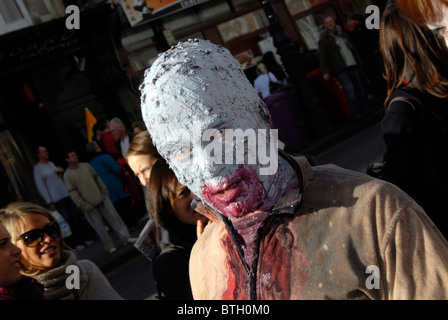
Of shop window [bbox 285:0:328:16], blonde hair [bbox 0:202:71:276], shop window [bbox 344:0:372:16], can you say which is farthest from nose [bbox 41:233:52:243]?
shop window [bbox 344:0:372:16]

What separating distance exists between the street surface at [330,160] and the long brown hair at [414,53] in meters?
3.69

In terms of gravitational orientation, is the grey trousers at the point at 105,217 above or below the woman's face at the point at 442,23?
below

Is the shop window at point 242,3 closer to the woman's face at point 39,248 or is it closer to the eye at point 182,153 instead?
the woman's face at point 39,248

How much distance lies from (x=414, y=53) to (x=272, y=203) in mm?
1483

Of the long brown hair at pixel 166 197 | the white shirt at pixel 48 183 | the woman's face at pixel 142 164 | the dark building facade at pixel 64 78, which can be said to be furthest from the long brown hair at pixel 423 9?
the dark building facade at pixel 64 78

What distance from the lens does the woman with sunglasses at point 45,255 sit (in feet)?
9.62

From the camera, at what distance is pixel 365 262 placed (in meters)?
1.13

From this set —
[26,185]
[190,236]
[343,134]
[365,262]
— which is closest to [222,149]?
[365,262]

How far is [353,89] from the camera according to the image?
360 inches

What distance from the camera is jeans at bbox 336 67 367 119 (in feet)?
29.8

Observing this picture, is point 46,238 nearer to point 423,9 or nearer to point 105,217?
point 423,9

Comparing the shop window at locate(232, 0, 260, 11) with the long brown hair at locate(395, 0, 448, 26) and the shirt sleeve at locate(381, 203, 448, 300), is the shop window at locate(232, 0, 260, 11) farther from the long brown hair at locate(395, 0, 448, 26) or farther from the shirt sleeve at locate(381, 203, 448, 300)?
the shirt sleeve at locate(381, 203, 448, 300)
